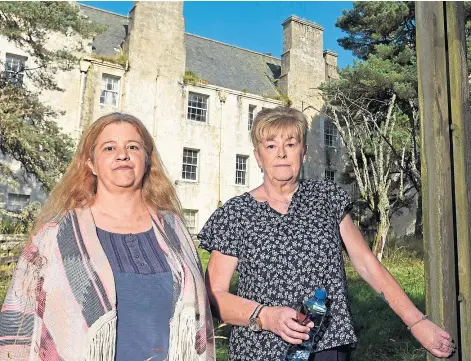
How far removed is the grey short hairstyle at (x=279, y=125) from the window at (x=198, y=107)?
2038 cm

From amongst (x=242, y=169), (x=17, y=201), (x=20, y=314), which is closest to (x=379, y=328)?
(x=20, y=314)

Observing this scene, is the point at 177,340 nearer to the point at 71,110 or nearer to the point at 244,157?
the point at 71,110

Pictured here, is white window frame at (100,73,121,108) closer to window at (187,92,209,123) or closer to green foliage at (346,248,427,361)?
window at (187,92,209,123)

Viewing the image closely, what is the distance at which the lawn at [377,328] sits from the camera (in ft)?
17.4

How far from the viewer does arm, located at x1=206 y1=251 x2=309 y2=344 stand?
201 cm

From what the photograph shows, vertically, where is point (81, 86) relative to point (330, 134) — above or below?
above

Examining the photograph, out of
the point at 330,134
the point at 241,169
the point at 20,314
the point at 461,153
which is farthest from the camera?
the point at 330,134

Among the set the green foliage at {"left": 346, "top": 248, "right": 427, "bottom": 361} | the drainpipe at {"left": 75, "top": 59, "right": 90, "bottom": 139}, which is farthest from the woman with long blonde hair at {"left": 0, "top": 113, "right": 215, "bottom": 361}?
the drainpipe at {"left": 75, "top": 59, "right": 90, "bottom": 139}

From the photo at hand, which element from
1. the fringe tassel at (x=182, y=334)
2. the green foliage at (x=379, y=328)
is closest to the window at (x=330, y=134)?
the green foliage at (x=379, y=328)

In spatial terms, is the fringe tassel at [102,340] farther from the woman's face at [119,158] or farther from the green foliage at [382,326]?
the green foliage at [382,326]

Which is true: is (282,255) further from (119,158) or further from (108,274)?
(119,158)

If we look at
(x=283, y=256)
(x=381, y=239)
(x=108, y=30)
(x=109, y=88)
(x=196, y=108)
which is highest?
(x=108, y=30)

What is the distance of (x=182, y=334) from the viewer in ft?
7.25

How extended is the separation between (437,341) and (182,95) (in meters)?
20.9
